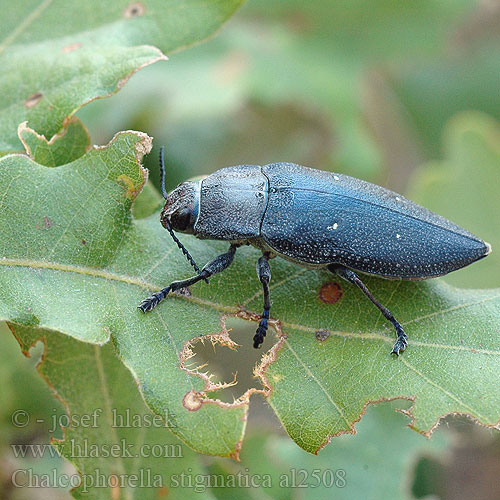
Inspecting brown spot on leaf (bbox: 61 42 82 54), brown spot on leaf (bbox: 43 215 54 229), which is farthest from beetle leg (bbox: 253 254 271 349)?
brown spot on leaf (bbox: 61 42 82 54)

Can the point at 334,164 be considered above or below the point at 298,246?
below

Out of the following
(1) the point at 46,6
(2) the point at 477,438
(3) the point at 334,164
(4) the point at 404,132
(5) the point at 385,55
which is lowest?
(2) the point at 477,438

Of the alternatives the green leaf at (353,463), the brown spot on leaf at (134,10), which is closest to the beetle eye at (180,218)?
the brown spot on leaf at (134,10)

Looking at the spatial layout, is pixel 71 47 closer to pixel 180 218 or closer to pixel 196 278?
pixel 180 218

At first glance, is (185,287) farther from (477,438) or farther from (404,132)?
(404,132)

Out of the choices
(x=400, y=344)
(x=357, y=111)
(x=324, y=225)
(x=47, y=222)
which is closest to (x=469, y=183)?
(x=357, y=111)

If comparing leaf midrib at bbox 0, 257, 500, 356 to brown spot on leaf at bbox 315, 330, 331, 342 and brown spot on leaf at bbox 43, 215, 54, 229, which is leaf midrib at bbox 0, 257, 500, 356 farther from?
brown spot on leaf at bbox 43, 215, 54, 229

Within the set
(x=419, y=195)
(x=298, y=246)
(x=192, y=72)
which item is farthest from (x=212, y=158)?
(x=298, y=246)
